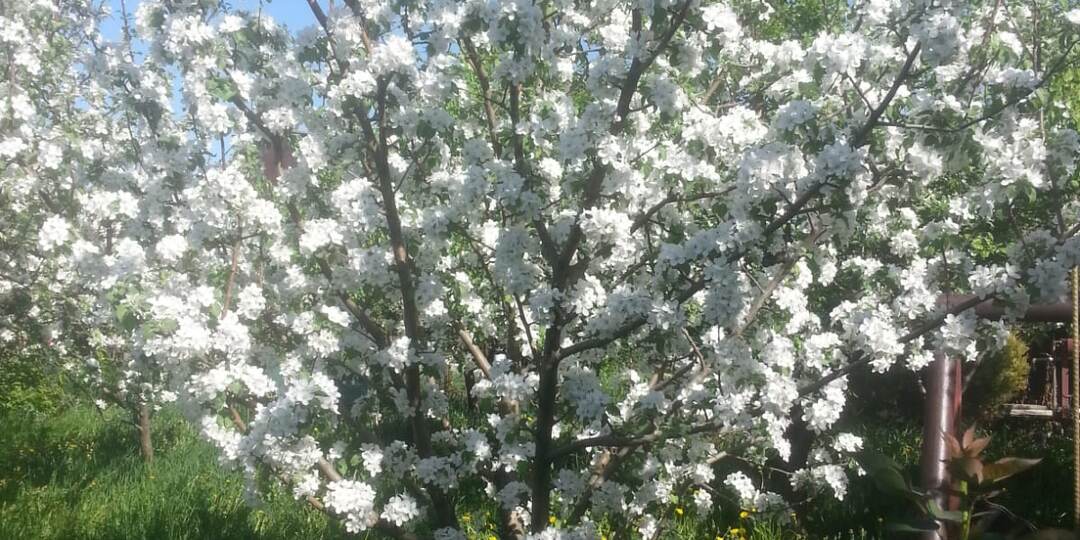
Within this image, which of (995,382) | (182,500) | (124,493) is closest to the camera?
(182,500)

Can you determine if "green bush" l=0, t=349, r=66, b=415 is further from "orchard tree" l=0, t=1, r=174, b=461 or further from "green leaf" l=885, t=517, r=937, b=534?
"green leaf" l=885, t=517, r=937, b=534

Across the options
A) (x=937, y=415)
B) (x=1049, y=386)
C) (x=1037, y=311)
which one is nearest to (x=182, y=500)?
(x=937, y=415)

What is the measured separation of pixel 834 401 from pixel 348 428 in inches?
93.4

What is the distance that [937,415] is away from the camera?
3561 millimetres

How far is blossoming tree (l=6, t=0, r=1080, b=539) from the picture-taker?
3141 mm

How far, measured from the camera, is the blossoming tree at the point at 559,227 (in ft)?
10.3

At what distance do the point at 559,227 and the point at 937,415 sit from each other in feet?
5.96

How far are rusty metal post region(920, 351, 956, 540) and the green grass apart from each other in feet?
10.8

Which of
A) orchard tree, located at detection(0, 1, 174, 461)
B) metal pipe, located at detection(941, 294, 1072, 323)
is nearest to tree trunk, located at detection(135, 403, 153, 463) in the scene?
orchard tree, located at detection(0, 1, 174, 461)

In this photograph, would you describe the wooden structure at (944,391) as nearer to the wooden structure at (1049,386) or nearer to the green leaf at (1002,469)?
the green leaf at (1002,469)

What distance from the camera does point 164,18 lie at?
3828mm

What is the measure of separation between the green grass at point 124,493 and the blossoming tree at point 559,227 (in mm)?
1367

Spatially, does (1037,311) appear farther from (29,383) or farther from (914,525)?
(29,383)

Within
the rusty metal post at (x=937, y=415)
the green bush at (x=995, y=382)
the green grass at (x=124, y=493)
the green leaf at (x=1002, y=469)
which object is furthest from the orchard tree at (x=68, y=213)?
the green bush at (x=995, y=382)
